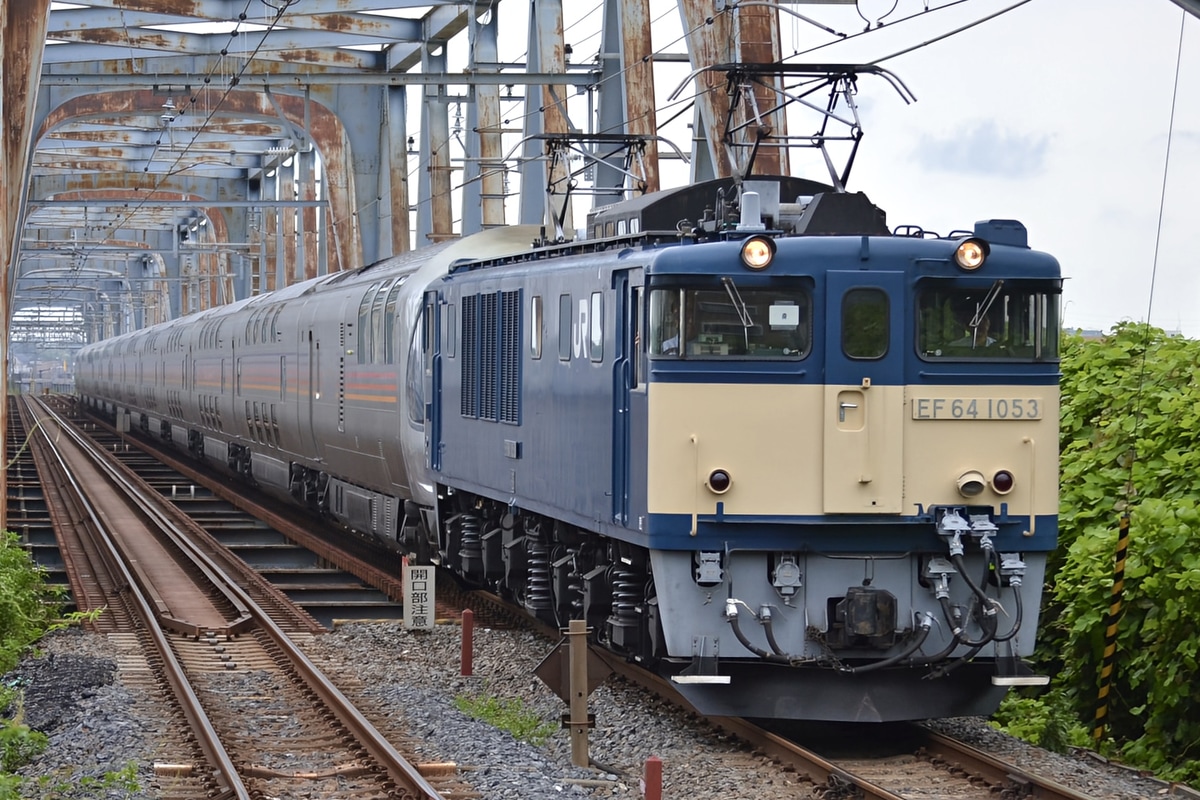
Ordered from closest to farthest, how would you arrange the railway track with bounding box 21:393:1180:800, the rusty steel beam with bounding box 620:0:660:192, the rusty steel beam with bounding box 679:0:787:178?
the railway track with bounding box 21:393:1180:800
the rusty steel beam with bounding box 679:0:787:178
the rusty steel beam with bounding box 620:0:660:192

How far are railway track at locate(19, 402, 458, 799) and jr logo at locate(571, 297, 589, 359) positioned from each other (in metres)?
2.88

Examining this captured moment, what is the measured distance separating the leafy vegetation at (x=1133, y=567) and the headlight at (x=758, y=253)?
9.32 ft

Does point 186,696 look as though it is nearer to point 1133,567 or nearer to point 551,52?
point 1133,567

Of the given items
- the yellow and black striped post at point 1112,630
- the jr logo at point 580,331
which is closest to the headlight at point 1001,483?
the yellow and black striped post at point 1112,630

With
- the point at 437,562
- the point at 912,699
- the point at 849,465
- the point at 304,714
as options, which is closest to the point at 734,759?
the point at 912,699

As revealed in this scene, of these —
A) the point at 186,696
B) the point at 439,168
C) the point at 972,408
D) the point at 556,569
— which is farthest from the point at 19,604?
the point at 439,168

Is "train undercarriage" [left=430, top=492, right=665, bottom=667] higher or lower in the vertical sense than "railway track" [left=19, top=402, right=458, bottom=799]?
higher

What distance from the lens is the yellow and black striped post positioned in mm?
10766

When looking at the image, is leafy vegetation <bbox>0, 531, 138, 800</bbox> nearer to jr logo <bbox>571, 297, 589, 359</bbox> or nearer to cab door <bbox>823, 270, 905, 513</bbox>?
jr logo <bbox>571, 297, 589, 359</bbox>

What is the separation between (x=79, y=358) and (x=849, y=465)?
2981 inches

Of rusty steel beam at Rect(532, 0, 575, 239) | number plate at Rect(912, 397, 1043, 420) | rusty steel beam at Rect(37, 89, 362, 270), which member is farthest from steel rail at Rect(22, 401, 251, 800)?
rusty steel beam at Rect(37, 89, 362, 270)

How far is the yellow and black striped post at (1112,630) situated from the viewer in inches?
424

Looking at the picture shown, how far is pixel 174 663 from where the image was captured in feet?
44.2

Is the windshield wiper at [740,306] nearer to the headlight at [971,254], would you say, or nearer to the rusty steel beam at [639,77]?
the headlight at [971,254]
